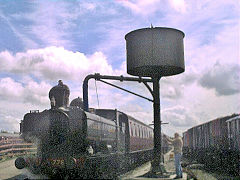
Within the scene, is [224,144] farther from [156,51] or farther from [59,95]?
[59,95]

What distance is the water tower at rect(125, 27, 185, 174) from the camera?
43.2ft

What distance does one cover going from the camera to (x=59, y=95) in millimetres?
13273

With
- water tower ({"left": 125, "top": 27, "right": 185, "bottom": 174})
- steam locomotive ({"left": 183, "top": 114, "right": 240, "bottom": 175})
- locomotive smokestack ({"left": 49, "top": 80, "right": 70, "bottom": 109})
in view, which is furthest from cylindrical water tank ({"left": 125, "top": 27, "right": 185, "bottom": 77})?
steam locomotive ({"left": 183, "top": 114, "right": 240, "bottom": 175})

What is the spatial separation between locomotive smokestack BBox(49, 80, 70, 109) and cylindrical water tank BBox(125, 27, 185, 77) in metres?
2.79

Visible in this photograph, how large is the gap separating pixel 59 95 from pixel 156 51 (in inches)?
165

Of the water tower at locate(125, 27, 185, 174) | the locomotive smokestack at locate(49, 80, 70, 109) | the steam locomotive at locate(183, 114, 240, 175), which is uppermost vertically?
the water tower at locate(125, 27, 185, 174)

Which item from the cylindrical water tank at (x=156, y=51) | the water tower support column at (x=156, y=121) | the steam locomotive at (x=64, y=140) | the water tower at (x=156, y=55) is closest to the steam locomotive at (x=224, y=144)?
the water tower support column at (x=156, y=121)

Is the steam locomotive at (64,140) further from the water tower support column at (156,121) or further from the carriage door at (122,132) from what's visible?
the carriage door at (122,132)

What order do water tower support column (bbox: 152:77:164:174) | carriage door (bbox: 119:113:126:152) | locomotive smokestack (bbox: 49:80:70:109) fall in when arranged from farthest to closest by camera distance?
carriage door (bbox: 119:113:126:152)
water tower support column (bbox: 152:77:164:174)
locomotive smokestack (bbox: 49:80:70:109)

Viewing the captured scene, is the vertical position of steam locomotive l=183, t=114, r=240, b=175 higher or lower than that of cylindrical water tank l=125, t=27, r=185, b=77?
lower

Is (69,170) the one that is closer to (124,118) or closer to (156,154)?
(156,154)

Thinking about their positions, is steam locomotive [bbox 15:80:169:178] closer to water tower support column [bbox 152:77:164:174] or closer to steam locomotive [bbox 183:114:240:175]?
water tower support column [bbox 152:77:164:174]

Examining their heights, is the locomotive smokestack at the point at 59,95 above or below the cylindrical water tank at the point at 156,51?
below

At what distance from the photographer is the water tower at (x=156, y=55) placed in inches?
519
